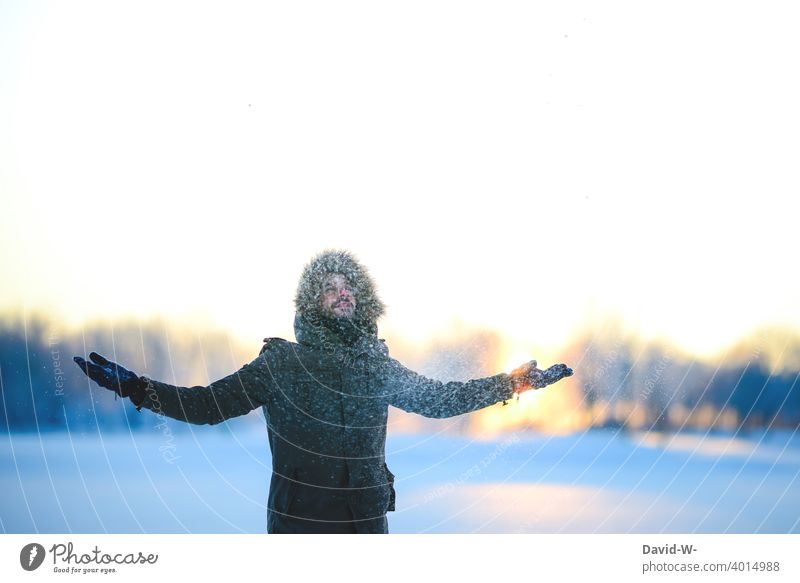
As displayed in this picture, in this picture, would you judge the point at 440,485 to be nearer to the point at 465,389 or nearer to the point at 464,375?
the point at 464,375

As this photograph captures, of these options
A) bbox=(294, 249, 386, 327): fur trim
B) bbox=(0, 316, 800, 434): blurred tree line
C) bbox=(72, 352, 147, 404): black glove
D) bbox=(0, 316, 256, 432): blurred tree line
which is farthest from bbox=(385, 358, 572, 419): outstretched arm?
bbox=(72, 352, 147, 404): black glove

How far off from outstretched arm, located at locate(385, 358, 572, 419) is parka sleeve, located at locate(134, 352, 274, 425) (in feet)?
1.76

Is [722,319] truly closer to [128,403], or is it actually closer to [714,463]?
[714,463]

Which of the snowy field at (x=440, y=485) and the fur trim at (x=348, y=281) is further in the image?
the snowy field at (x=440, y=485)

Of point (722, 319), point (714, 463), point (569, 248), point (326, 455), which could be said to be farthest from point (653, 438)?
point (326, 455)

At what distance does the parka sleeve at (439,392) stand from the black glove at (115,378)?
99cm

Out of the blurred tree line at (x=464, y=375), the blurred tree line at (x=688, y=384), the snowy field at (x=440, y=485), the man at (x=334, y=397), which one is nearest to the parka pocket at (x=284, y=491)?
the man at (x=334, y=397)

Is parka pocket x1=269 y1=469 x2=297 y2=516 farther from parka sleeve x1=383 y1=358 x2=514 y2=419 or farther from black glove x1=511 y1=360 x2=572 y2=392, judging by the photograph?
black glove x1=511 y1=360 x2=572 y2=392

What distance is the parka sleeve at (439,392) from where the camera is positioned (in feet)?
12.1

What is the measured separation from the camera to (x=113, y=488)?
4305mm

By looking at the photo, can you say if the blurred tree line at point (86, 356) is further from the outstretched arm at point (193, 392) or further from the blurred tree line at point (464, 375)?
the outstretched arm at point (193, 392)

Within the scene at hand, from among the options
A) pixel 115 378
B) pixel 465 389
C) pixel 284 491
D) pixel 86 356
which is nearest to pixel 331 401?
pixel 284 491

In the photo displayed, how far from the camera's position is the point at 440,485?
4301mm

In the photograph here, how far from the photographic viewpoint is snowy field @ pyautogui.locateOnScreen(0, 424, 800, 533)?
4250 millimetres
